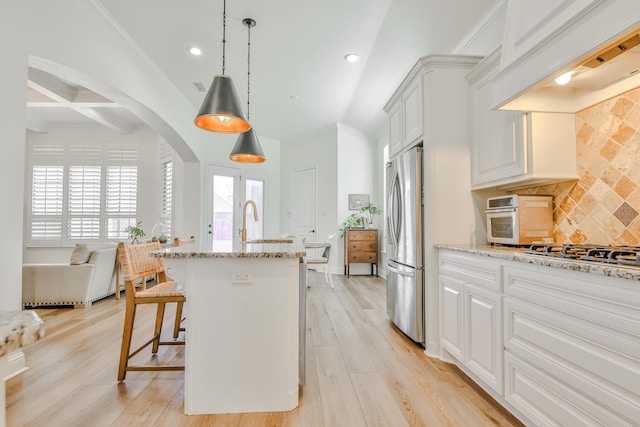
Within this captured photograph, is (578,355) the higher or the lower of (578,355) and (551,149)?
the lower

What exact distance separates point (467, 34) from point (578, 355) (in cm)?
281

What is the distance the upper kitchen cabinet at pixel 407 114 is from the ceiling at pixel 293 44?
61 centimetres

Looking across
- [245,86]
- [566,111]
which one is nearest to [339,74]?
[245,86]

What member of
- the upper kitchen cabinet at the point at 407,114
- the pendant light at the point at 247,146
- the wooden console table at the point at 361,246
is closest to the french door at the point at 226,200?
the wooden console table at the point at 361,246

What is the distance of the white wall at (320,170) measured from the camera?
6438 millimetres

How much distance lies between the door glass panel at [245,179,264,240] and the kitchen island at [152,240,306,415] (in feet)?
16.4

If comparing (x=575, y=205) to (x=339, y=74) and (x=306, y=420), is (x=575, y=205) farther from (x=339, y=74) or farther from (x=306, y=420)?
(x=339, y=74)

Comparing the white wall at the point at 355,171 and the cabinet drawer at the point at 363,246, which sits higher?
the white wall at the point at 355,171

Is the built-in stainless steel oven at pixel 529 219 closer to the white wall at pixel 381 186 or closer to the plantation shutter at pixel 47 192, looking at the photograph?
the white wall at pixel 381 186

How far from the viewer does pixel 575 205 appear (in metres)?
2.01

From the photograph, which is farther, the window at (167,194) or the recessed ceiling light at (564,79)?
the window at (167,194)

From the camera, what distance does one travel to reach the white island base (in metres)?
1.76

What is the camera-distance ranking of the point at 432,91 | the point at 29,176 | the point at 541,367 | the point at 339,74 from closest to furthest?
the point at 541,367 → the point at 432,91 → the point at 339,74 → the point at 29,176

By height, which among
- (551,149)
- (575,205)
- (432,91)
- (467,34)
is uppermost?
(467,34)
